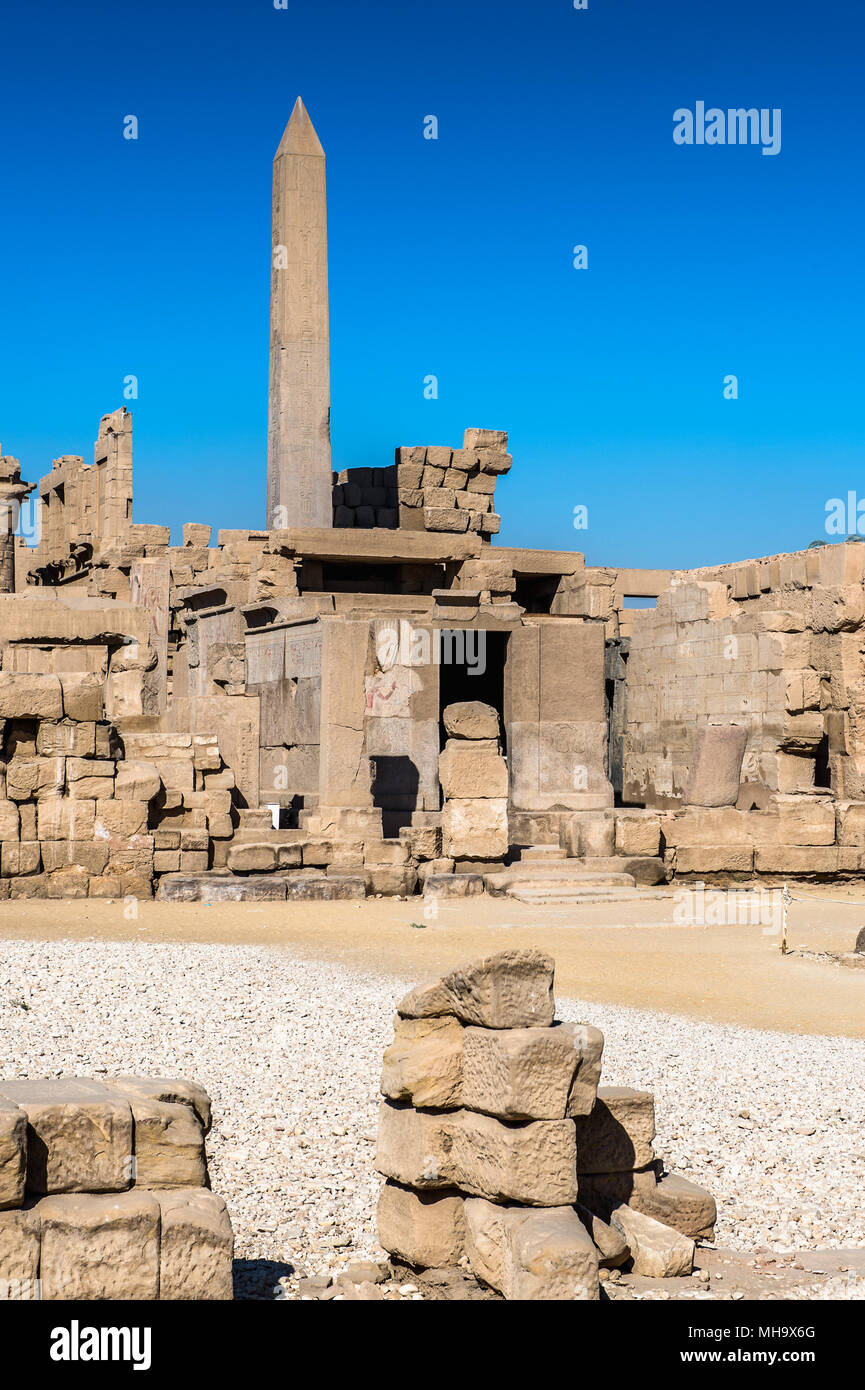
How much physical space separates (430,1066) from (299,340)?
17779 mm

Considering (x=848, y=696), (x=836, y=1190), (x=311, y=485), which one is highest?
(x=311, y=485)

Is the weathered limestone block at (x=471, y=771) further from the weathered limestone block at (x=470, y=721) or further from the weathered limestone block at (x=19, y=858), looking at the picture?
the weathered limestone block at (x=19, y=858)


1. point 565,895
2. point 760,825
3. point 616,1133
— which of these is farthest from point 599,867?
point 616,1133

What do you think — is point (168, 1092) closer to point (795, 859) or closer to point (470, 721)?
point (470, 721)

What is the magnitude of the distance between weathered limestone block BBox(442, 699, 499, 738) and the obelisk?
8825 millimetres

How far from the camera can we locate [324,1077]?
6508 millimetres

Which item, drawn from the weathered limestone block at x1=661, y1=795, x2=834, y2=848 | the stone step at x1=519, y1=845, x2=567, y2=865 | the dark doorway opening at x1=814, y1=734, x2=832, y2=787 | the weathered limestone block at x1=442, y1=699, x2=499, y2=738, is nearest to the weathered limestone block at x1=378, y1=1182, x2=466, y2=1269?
the weathered limestone block at x1=442, y1=699, x2=499, y2=738

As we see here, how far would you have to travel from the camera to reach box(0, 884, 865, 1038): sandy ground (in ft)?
29.1

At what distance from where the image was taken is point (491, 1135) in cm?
407

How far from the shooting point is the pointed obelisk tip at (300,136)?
66.5 feet

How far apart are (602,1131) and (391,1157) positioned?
2.57ft

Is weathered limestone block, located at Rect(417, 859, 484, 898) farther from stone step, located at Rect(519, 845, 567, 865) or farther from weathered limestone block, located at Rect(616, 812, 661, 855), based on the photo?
weathered limestone block, located at Rect(616, 812, 661, 855)

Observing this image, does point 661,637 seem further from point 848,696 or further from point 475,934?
point 475,934
